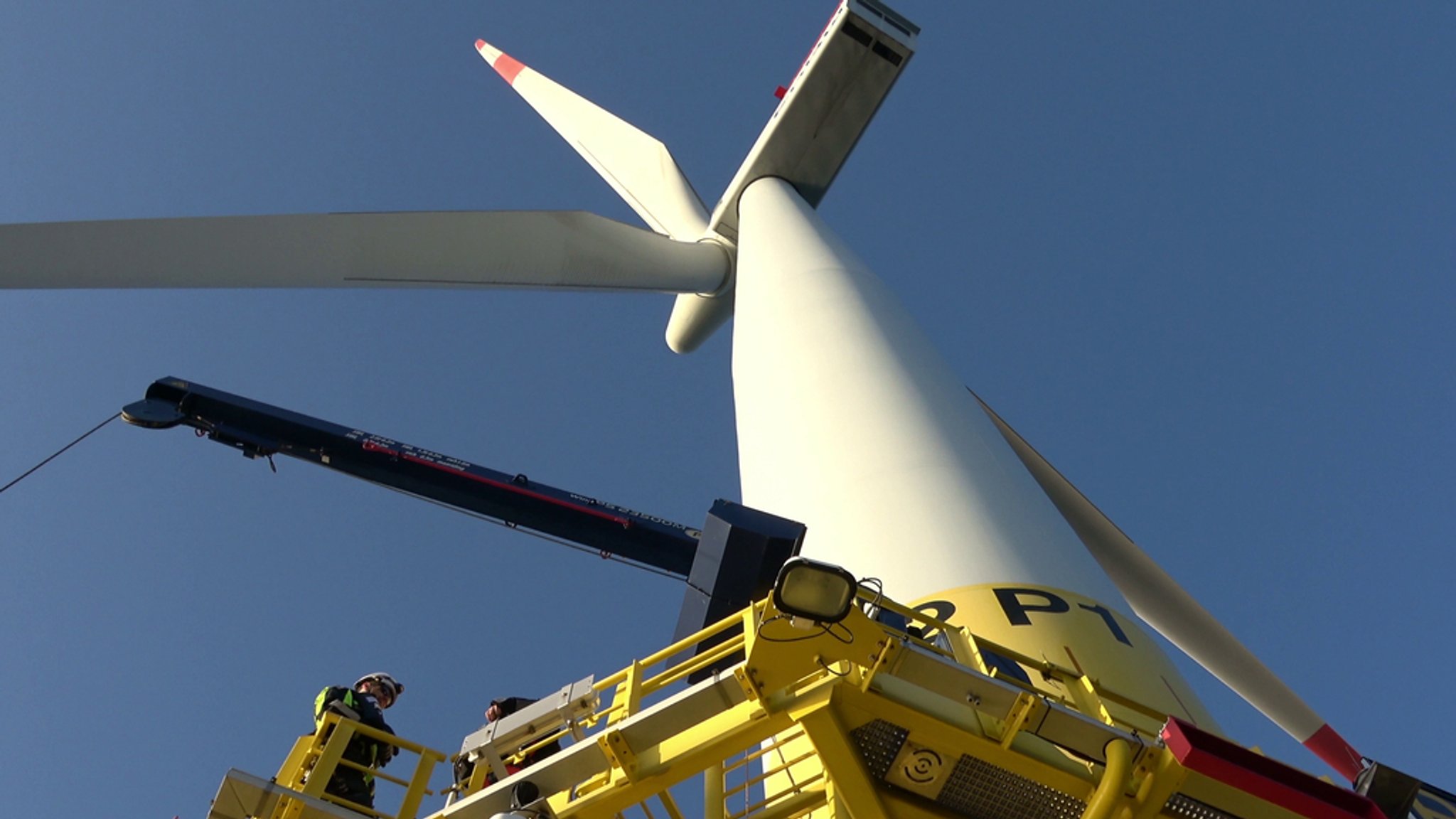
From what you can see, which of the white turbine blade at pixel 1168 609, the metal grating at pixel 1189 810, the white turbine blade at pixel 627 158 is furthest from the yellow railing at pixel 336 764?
the white turbine blade at pixel 627 158

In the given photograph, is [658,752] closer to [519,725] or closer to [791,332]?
[519,725]

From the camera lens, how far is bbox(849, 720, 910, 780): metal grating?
6906mm

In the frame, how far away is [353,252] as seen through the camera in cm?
1416

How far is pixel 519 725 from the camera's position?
802cm

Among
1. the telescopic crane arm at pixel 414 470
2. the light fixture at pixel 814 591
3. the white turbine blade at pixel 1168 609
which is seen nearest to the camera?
the light fixture at pixel 814 591

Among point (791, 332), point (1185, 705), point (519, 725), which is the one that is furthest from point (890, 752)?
point (791, 332)

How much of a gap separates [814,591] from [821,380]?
5850 millimetres

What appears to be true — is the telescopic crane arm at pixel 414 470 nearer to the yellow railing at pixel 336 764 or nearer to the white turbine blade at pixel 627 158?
the white turbine blade at pixel 627 158

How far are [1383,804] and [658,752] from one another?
152 inches

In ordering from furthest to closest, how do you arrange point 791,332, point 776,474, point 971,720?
point 791,332, point 776,474, point 971,720

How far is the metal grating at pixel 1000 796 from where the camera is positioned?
6.96 metres

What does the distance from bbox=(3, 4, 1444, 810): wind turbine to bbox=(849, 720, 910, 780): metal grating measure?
228 centimetres

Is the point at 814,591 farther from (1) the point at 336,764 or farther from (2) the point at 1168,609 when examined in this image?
(2) the point at 1168,609

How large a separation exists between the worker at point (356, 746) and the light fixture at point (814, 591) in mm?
4139
